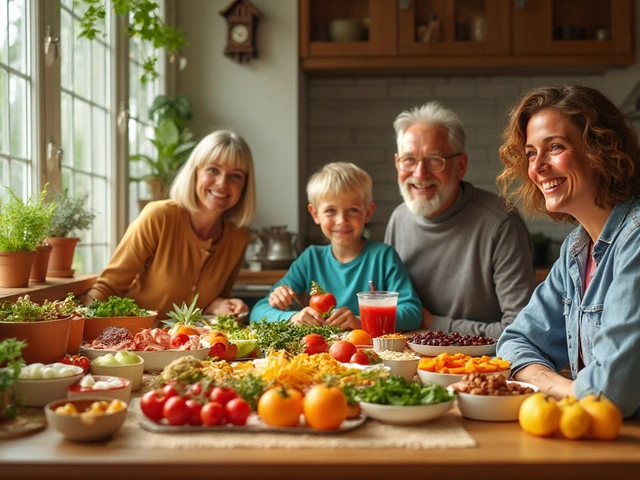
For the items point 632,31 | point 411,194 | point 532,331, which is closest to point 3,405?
point 532,331

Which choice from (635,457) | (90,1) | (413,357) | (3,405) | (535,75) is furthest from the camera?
(535,75)

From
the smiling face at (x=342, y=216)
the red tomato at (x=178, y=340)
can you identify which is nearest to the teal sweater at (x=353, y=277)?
the smiling face at (x=342, y=216)

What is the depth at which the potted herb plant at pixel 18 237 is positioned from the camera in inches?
89.2

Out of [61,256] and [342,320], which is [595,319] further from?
[61,256]

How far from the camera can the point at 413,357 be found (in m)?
1.86

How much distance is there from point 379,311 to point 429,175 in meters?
0.85

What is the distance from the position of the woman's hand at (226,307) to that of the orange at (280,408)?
156cm

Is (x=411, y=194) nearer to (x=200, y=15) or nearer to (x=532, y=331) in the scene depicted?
(x=532, y=331)

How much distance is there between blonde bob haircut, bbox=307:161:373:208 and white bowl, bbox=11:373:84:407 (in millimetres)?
1555

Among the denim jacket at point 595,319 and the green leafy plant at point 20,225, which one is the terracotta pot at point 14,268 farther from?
the denim jacket at point 595,319

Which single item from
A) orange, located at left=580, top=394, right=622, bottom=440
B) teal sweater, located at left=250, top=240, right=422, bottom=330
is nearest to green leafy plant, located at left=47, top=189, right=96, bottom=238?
teal sweater, located at left=250, top=240, right=422, bottom=330

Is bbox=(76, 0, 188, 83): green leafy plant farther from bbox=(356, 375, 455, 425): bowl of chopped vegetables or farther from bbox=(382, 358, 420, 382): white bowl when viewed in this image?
bbox=(356, 375, 455, 425): bowl of chopped vegetables

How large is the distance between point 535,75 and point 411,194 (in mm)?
2628

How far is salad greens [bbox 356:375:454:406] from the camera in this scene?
1418mm
